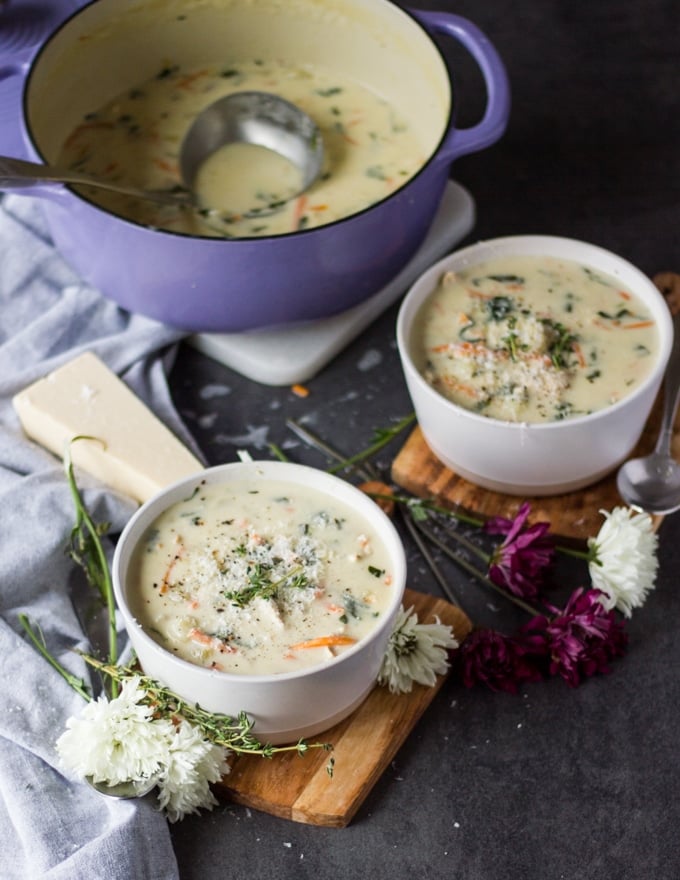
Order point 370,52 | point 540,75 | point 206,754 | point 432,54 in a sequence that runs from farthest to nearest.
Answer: point 540,75 → point 370,52 → point 432,54 → point 206,754

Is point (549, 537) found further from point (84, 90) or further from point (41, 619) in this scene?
point (84, 90)

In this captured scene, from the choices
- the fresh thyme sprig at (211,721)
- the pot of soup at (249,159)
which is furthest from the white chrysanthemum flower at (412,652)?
the pot of soup at (249,159)

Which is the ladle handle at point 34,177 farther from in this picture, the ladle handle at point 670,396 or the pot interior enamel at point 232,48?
the ladle handle at point 670,396

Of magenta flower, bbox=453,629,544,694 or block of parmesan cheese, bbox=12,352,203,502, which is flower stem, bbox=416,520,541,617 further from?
block of parmesan cheese, bbox=12,352,203,502

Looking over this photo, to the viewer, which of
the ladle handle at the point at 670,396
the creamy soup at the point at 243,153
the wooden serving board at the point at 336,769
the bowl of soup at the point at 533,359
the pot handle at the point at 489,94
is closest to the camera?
the wooden serving board at the point at 336,769

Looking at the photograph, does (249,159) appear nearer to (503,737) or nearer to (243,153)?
(243,153)

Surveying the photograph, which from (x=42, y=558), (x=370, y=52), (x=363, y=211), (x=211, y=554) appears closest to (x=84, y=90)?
(x=370, y=52)

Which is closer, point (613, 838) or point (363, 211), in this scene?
point (613, 838)
